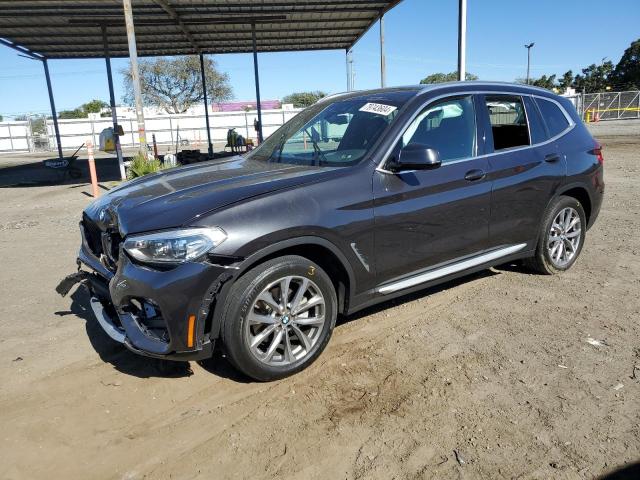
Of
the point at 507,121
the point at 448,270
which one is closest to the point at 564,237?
the point at 507,121

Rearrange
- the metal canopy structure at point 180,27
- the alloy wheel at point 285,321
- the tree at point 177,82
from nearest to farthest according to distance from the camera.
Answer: the alloy wheel at point 285,321
the metal canopy structure at point 180,27
the tree at point 177,82

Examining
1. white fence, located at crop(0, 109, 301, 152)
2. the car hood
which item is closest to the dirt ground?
the car hood

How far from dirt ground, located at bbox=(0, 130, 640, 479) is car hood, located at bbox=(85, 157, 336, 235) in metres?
1.10

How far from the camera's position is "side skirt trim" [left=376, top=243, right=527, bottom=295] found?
142 inches

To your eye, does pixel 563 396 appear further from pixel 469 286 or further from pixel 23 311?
pixel 23 311

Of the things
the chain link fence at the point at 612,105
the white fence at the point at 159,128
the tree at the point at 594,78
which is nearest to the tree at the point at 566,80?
the tree at the point at 594,78

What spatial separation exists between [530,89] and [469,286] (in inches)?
78.5

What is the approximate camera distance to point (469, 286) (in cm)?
474

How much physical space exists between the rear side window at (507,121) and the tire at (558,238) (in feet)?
2.40

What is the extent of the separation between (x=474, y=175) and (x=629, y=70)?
78.2 m

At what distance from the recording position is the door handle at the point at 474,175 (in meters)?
3.90

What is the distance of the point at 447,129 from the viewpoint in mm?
3947

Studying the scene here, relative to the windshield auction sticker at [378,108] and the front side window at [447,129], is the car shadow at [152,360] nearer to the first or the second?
the front side window at [447,129]

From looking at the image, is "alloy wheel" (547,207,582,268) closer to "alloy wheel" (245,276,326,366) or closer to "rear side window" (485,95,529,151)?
"rear side window" (485,95,529,151)
